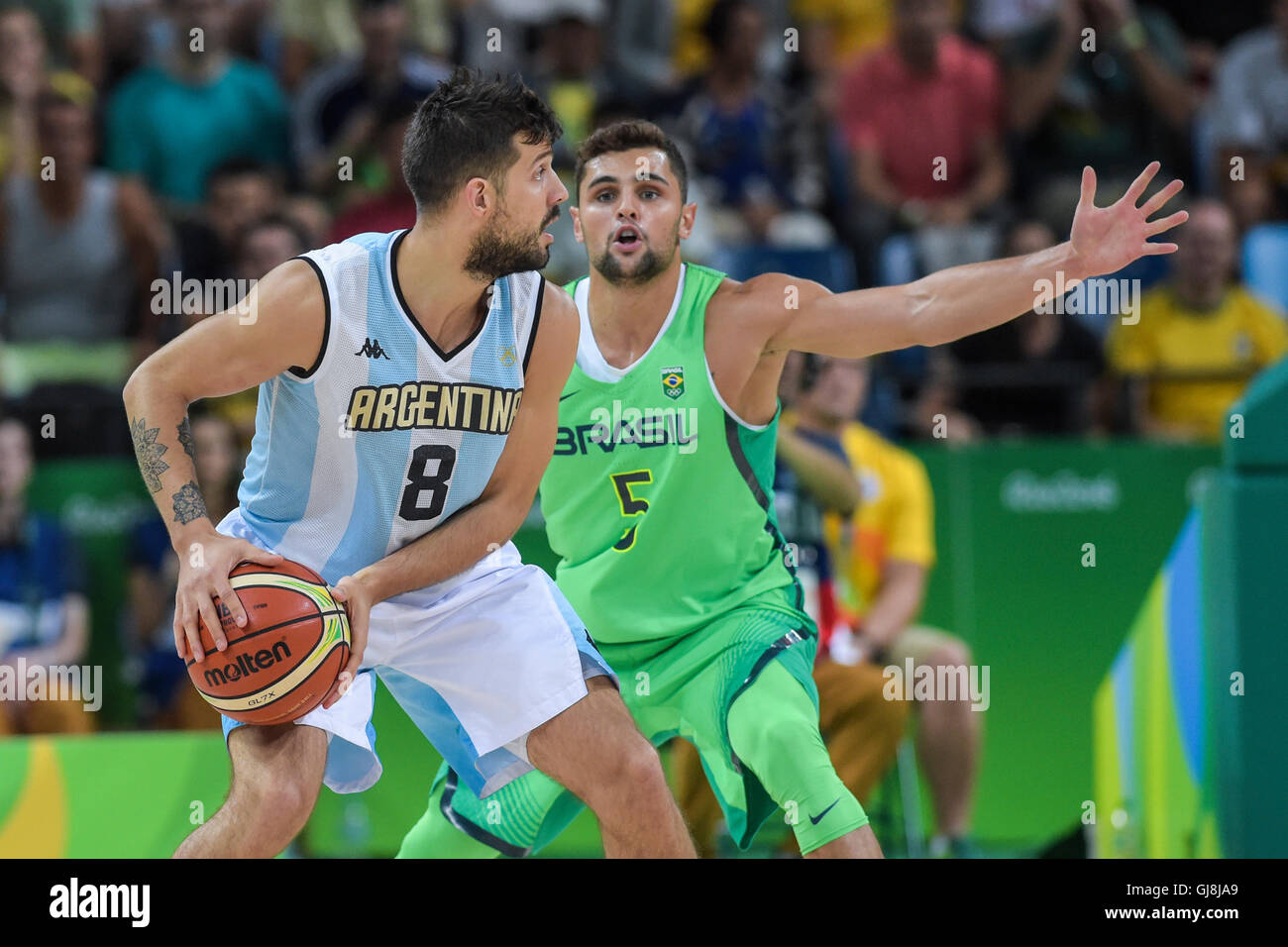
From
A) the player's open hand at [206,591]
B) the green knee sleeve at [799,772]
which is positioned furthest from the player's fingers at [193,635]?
the green knee sleeve at [799,772]

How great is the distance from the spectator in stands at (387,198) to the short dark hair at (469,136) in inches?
163

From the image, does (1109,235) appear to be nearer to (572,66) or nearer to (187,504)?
(187,504)

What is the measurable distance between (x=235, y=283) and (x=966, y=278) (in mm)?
4647

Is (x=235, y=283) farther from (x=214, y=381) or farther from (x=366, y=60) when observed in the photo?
(x=214, y=381)

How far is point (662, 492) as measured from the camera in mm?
5125

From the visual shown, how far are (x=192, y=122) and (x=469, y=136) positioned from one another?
235 inches

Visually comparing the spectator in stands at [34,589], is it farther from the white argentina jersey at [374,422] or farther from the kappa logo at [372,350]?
the kappa logo at [372,350]

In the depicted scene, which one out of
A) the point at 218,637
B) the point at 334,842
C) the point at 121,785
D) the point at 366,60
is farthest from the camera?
the point at 366,60

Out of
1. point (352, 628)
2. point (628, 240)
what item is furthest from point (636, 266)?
point (352, 628)

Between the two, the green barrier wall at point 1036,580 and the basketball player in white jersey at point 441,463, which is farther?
the green barrier wall at point 1036,580

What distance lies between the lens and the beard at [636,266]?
517cm

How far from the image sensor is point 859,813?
15.3 ft
